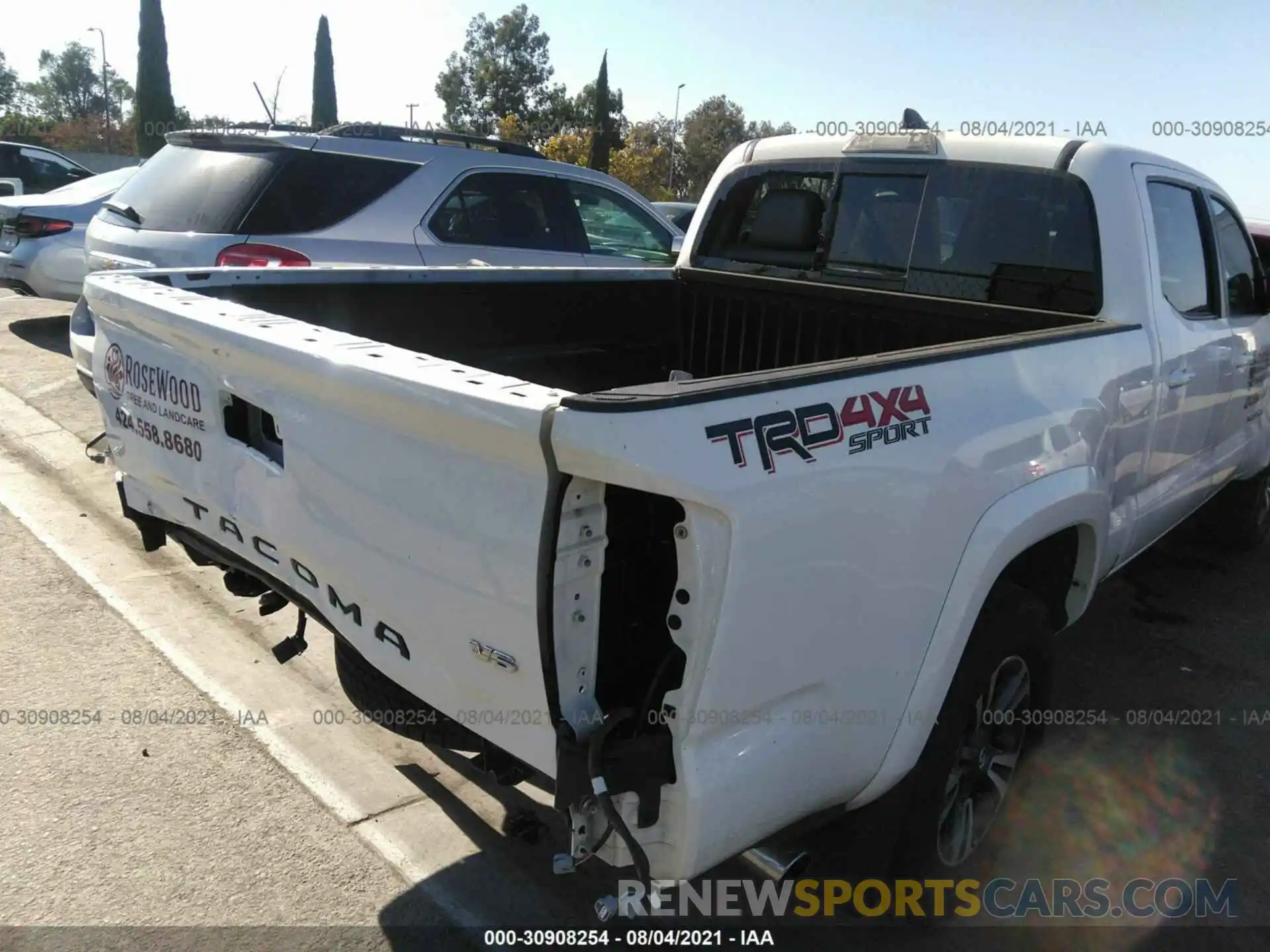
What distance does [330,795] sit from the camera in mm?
3209

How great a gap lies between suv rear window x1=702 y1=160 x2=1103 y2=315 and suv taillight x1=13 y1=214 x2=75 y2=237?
7.43 metres

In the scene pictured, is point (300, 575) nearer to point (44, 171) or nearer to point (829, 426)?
point (829, 426)

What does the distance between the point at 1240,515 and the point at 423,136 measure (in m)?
5.40

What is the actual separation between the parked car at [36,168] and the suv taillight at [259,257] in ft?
38.0

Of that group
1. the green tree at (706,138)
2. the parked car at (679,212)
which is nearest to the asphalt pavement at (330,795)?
the parked car at (679,212)

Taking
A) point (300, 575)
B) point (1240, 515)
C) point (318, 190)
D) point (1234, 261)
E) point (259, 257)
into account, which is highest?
point (318, 190)

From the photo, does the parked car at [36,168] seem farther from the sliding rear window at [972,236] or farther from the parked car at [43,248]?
the sliding rear window at [972,236]

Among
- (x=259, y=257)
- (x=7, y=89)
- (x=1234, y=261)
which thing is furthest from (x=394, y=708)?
(x=7, y=89)

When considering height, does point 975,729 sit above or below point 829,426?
below

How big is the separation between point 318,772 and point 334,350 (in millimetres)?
1703

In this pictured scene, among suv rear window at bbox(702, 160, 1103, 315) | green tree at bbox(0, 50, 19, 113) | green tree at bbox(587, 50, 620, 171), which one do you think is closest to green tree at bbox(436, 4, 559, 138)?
green tree at bbox(587, 50, 620, 171)

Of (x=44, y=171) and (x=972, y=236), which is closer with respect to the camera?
(x=972, y=236)

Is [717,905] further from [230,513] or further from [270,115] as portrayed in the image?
[270,115]

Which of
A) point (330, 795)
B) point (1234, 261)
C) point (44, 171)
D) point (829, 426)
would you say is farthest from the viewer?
point (44, 171)
